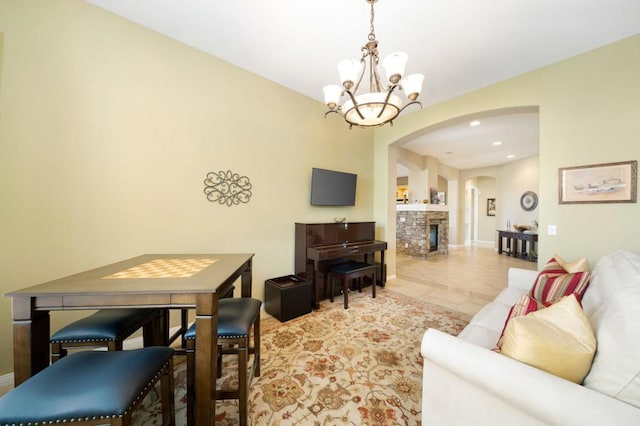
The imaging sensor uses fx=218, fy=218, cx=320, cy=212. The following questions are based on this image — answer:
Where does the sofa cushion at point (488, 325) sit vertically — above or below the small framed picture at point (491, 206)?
below

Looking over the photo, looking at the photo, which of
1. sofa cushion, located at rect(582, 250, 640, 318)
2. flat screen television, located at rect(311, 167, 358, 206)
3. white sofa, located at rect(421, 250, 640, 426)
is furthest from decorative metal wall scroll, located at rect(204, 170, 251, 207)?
sofa cushion, located at rect(582, 250, 640, 318)

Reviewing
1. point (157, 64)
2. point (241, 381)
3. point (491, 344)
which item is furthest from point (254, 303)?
point (157, 64)

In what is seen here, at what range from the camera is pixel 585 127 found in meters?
2.26

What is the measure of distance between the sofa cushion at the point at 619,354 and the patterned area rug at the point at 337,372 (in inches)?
39.4

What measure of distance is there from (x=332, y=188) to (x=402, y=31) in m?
1.98

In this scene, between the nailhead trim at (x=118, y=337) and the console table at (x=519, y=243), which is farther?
the console table at (x=519, y=243)

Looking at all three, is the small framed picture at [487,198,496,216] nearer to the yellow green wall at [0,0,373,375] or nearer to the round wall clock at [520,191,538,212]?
the round wall clock at [520,191,538,212]

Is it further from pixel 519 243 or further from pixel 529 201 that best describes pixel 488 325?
pixel 529 201

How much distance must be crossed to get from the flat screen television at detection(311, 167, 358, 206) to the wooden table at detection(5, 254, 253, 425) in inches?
84.0

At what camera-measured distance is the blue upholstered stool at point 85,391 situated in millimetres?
743

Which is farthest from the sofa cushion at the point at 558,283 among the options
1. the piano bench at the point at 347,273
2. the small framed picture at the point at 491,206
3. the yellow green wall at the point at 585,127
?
the small framed picture at the point at 491,206

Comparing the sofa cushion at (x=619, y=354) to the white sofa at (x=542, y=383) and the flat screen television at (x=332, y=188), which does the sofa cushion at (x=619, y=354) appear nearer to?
the white sofa at (x=542, y=383)

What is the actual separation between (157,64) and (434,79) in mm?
3109

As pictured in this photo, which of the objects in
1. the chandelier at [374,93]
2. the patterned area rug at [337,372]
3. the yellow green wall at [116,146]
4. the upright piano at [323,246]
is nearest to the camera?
the patterned area rug at [337,372]
